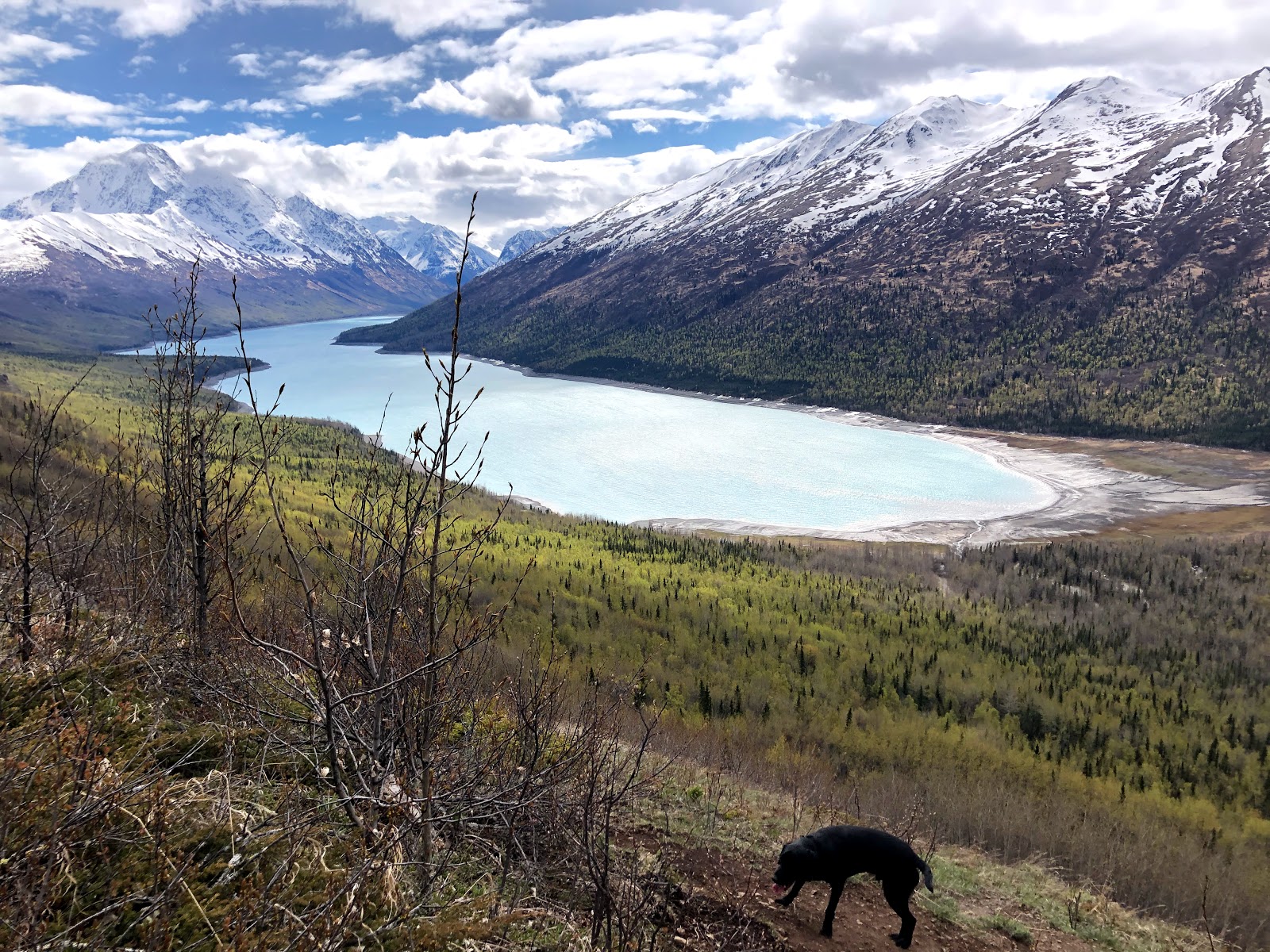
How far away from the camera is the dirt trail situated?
5332 millimetres

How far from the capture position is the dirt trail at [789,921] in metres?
5.33

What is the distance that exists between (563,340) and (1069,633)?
455ft

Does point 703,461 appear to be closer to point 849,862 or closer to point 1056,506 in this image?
point 1056,506

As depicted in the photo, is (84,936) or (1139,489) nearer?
(84,936)

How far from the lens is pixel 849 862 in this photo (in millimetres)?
5805

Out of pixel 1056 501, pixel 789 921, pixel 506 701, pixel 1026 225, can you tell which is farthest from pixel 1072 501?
pixel 1026 225

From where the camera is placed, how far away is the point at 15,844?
9.13 ft

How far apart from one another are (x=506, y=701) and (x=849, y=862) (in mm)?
4783

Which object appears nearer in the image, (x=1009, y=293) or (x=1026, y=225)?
(x=1009, y=293)

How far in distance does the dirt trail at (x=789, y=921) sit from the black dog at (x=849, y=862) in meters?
0.27

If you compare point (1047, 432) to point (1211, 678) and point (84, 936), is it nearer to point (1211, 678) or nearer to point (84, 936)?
point (1211, 678)

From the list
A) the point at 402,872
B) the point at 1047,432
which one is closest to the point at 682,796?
the point at 402,872

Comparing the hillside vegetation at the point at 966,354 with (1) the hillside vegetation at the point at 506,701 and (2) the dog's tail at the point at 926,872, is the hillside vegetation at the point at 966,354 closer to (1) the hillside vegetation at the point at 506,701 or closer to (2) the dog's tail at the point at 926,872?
(1) the hillside vegetation at the point at 506,701

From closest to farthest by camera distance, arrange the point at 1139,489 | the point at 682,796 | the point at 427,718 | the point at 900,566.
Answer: the point at 427,718
the point at 682,796
the point at 900,566
the point at 1139,489
